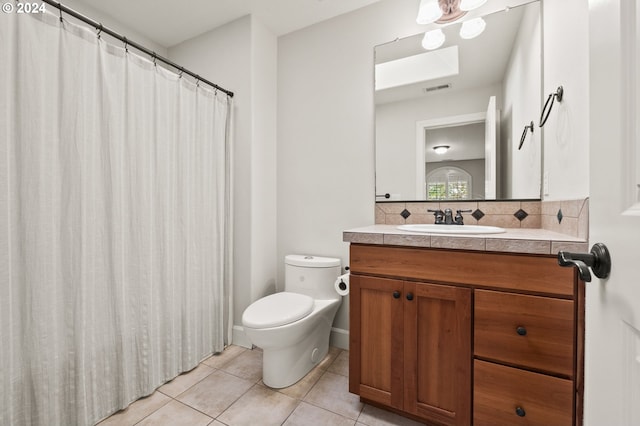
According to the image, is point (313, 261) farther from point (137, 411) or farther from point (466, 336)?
point (137, 411)

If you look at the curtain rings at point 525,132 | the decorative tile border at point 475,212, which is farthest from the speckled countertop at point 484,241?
the curtain rings at point 525,132

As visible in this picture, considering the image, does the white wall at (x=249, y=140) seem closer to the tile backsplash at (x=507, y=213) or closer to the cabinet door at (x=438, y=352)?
the tile backsplash at (x=507, y=213)

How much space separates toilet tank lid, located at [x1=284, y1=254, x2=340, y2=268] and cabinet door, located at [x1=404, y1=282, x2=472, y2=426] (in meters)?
0.77

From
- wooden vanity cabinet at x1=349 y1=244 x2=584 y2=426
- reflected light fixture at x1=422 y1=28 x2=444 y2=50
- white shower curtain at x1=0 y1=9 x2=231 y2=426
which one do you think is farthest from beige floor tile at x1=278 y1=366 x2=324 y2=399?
reflected light fixture at x1=422 y1=28 x2=444 y2=50

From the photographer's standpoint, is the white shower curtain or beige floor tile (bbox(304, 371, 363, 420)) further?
beige floor tile (bbox(304, 371, 363, 420))

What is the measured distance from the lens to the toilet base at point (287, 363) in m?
1.62

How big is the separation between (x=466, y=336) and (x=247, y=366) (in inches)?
54.6

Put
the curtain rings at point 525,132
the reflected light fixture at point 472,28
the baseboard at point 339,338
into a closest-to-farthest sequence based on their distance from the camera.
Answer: the curtain rings at point 525,132 < the reflected light fixture at point 472,28 < the baseboard at point 339,338

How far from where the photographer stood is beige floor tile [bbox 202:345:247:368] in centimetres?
188

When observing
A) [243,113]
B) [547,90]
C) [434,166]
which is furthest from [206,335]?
[547,90]

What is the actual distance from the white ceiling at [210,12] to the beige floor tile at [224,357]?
2505 millimetres

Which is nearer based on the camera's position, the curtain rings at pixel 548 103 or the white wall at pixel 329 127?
the curtain rings at pixel 548 103

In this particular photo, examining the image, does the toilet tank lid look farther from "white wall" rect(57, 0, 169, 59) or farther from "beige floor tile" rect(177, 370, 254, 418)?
"white wall" rect(57, 0, 169, 59)

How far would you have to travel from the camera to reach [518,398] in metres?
1.08
